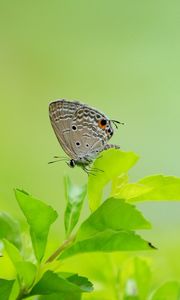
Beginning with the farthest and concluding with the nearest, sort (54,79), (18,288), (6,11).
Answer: (6,11), (54,79), (18,288)

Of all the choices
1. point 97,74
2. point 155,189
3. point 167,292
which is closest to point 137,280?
point 167,292

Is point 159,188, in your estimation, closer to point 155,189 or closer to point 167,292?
point 155,189

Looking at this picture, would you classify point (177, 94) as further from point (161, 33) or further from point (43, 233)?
point (43, 233)

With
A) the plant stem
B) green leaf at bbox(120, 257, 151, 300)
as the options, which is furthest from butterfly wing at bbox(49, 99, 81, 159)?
the plant stem

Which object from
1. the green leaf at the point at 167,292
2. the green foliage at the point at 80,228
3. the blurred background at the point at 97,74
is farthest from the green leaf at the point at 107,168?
the blurred background at the point at 97,74

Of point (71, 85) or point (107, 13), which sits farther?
point (107, 13)

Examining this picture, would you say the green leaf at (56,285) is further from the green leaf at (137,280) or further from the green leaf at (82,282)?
the green leaf at (137,280)

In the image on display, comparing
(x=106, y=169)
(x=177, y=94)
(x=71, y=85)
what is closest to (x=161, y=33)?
(x=177, y=94)
